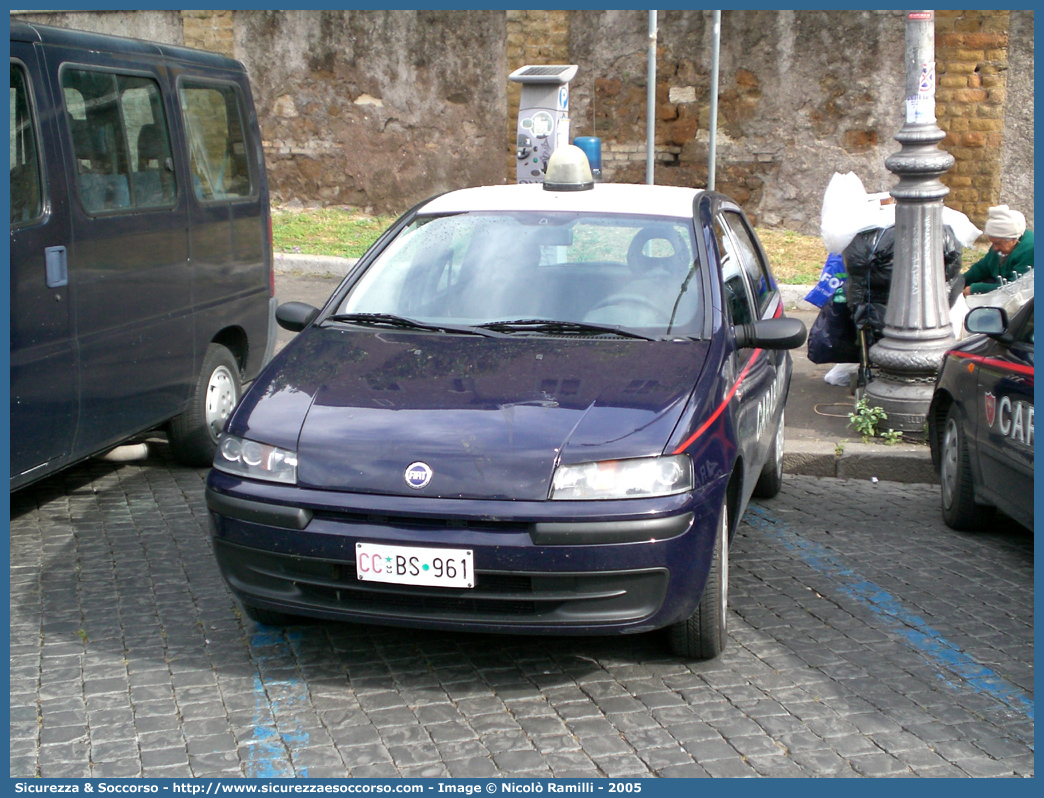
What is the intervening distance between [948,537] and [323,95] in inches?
443

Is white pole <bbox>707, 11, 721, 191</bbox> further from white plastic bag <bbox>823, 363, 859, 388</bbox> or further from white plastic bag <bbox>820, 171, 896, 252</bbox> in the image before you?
white plastic bag <bbox>823, 363, 859, 388</bbox>

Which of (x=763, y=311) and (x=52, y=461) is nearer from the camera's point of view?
(x=52, y=461)

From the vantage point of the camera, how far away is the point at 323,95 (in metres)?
14.6

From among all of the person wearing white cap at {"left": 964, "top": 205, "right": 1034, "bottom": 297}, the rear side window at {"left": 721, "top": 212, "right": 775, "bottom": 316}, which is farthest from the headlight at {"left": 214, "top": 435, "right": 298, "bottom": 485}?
the person wearing white cap at {"left": 964, "top": 205, "right": 1034, "bottom": 297}

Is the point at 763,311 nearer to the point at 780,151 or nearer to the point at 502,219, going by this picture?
the point at 502,219

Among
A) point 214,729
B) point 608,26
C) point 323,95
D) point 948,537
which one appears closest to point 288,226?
point 323,95

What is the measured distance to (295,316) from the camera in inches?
192

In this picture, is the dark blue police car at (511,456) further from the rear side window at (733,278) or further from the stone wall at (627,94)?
the stone wall at (627,94)

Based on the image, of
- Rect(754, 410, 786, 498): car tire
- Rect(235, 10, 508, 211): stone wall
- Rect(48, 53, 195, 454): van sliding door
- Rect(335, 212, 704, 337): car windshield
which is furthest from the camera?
Rect(235, 10, 508, 211): stone wall

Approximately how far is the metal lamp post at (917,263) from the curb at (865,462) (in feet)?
1.09

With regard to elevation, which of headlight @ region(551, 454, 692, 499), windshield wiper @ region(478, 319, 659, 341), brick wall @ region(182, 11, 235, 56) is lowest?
headlight @ region(551, 454, 692, 499)

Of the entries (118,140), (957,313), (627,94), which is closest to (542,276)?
(118,140)

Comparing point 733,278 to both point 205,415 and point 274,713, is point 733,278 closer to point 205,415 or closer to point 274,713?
point 274,713

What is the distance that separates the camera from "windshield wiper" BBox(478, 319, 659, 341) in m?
4.36
